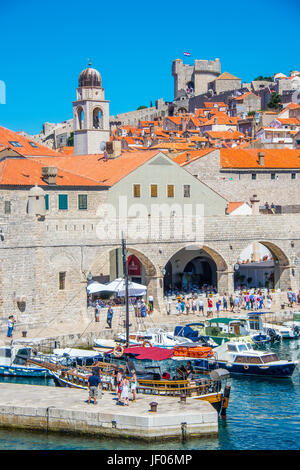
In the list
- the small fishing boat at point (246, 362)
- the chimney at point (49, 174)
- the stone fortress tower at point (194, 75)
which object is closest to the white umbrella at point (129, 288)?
the chimney at point (49, 174)

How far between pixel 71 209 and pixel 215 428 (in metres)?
22.1

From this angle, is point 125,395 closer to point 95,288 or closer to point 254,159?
point 95,288

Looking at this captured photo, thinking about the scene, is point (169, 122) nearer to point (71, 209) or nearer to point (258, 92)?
point (258, 92)

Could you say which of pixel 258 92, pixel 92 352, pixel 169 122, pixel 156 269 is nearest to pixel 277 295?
pixel 156 269

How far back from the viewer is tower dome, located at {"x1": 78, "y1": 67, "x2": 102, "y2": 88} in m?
52.6

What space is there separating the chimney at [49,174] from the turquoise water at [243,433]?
17133mm

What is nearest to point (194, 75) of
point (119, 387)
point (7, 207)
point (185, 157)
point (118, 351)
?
point (185, 157)

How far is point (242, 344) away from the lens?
31828 mm

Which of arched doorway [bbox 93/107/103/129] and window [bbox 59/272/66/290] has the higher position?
arched doorway [bbox 93/107/103/129]

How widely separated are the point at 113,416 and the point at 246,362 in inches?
386

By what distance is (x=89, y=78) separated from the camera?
172ft

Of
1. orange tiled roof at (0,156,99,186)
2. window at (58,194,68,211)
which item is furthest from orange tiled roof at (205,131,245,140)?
window at (58,194,68,211)

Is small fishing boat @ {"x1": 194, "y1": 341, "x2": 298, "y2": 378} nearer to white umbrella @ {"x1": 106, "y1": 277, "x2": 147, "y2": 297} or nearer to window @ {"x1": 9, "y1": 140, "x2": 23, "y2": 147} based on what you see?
white umbrella @ {"x1": 106, "y1": 277, "x2": 147, "y2": 297}

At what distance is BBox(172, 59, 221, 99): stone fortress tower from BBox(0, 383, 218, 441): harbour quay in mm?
132502
